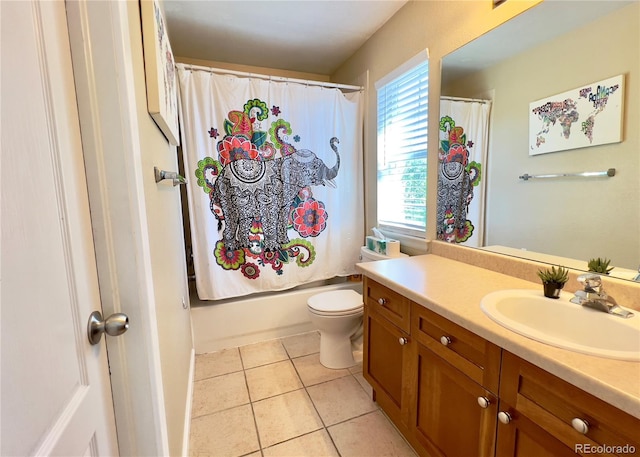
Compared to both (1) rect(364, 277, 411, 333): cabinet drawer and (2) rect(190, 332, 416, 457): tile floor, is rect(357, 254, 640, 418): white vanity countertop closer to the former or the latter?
(1) rect(364, 277, 411, 333): cabinet drawer

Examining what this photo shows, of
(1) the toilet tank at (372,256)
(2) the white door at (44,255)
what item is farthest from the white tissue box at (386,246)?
(2) the white door at (44,255)

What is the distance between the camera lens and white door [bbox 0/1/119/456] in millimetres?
434

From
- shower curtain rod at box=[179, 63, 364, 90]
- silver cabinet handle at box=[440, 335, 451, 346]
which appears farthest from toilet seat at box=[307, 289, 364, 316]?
shower curtain rod at box=[179, 63, 364, 90]

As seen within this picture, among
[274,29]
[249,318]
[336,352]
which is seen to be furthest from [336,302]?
[274,29]

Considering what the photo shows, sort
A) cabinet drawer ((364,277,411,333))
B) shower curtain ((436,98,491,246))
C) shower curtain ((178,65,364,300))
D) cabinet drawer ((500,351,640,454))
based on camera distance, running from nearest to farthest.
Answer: cabinet drawer ((500,351,640,454)), cabinet drawer ((364,277,411,333)), shower curtain ((436,98,491,246)), shower curtain ((178,65,364,300))

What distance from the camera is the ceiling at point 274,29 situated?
1.90 meters

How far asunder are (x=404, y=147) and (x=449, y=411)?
1.62 metres

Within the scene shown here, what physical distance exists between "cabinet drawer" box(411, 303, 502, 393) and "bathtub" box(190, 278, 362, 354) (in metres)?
1.38

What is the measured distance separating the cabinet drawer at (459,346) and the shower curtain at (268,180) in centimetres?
137

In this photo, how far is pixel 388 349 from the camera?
1459 millimetres

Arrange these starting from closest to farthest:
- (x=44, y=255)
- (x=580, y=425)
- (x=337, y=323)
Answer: (x=44, y=255) < (x=580, y=425) < (x=337, y=323)

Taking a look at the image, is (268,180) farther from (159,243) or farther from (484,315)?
(484,315)

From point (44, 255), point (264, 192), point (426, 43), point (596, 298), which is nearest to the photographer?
point (44, 255)

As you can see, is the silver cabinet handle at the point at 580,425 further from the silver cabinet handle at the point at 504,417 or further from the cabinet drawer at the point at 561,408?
the silver cabinet handle at the point at 504,417
